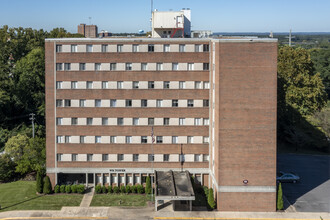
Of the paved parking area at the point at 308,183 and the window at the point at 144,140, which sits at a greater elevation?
the window at the point at 144,140

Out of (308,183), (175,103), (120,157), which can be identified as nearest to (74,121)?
(120,157)

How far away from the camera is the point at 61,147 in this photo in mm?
53781

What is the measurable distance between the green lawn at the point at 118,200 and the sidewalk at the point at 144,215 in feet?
6.21

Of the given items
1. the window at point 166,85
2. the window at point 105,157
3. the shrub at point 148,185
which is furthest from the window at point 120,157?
the window at point 166,85

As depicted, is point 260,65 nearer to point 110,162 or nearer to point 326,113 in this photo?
point 110,162

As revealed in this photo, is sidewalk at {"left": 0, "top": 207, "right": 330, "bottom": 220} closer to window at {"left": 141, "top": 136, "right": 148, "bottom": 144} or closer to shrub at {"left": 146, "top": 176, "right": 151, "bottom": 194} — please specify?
shrub at {"left": 146, "top": 176, "right": 151, "bottom": 194}

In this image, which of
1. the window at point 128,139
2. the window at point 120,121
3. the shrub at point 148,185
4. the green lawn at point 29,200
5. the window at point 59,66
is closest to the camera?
the green lawn at point 29,200

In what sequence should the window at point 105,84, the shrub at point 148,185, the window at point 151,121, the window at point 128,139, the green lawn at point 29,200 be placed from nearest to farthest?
the green lawn at point 29,200, the shrub at point 148,185, the window at point 105,84, the window at point 151,121, the window at point 128,139

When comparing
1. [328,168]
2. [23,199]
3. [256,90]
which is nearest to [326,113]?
[328,168]

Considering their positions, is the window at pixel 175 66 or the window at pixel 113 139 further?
the window at pixel 113 139

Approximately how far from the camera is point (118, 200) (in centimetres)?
5062

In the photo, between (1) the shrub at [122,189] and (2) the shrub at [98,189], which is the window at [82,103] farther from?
(1) the shrub at [122,189]

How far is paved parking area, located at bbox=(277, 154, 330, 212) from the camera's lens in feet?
160

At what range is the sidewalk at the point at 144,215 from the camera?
148 feet
